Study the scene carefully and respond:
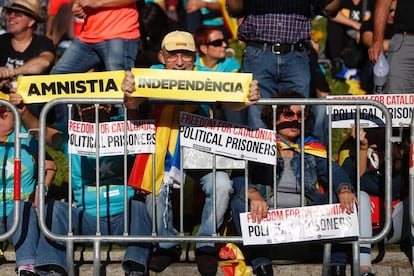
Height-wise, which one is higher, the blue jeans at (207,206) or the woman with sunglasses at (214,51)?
the woman with sunglasses at (214,51)

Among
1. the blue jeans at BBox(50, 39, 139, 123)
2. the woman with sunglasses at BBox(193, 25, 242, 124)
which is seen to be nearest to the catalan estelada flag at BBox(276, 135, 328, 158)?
the blue jeans at BBox(50, 39, 139, 123)

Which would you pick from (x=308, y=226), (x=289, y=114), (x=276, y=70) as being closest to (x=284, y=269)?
(x=308, y=226)

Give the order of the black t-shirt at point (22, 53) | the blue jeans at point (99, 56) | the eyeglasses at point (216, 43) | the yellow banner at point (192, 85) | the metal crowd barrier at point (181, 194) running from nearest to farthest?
the yellow banner at point (192, 85) < the metal crowd barrier at point (181, 194) < the blue jeans at point (99, 56) < the black t-shirt at point (22, 53) < the eyeglasses at point (216, 43)

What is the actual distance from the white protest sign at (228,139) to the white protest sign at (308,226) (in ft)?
1.32

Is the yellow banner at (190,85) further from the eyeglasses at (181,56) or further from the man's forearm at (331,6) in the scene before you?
the man's forearm at (331,6)

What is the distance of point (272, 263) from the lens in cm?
913

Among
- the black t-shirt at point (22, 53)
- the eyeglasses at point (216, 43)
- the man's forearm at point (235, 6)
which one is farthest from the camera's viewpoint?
the eyeglasses at point (216, 43)

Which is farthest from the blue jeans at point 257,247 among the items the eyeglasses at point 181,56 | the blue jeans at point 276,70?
the blue jeans at point 276,70

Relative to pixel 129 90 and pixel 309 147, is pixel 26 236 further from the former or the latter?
pixel 309 147

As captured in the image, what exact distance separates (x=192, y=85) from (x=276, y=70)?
1.63 m

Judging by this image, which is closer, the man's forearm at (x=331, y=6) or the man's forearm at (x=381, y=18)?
the man's forearm at (x=331, y=6)

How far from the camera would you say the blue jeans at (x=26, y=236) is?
884 centimetres

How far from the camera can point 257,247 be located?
29.0 feet

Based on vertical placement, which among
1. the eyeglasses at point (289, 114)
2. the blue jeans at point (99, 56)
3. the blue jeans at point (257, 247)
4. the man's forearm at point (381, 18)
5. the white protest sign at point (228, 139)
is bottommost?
the blue jeans at point (257, 247)
